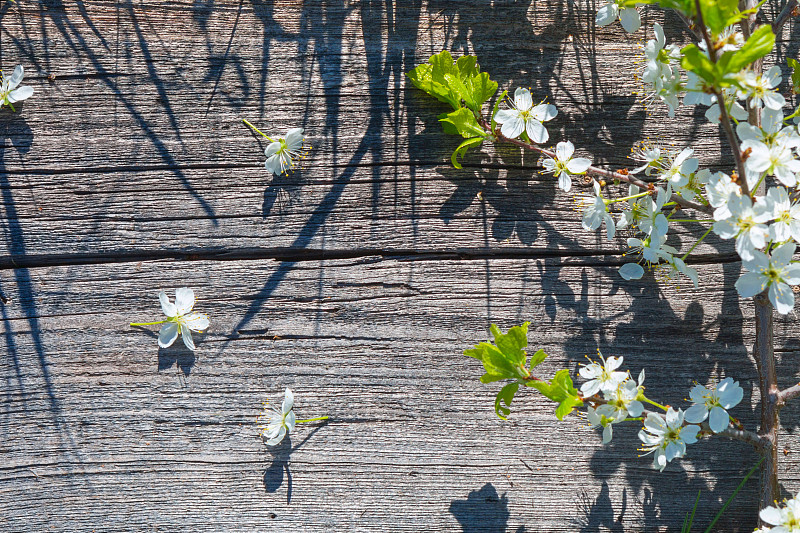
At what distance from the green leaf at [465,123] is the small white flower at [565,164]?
222 mm

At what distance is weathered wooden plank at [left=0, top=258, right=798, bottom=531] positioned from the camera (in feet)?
5.53

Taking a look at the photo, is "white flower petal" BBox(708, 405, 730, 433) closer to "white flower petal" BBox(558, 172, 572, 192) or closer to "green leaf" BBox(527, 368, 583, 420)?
"green leaf" BBox(527, 368, 583, 420)

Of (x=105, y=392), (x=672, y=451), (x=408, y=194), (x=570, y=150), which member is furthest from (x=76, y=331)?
(x=672, y=451)

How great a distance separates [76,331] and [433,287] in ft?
3.79

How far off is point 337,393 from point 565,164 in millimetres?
1000

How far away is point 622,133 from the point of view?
1710mm

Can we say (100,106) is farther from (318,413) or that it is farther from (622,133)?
(622,133)

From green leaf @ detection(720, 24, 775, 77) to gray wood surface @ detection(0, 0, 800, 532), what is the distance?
2.17 feet

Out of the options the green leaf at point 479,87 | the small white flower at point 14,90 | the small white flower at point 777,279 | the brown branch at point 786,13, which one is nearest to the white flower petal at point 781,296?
the small white flower at point 777,279

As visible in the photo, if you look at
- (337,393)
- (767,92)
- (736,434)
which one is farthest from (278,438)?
(767,92)

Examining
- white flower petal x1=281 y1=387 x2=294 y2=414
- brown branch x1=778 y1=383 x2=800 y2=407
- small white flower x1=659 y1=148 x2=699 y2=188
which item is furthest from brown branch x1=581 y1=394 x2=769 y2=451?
white flower petal x1=281 y1=387 x2=294 y2=414

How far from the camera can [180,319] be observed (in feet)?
5.40

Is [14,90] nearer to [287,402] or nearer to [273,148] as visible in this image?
[273,148]

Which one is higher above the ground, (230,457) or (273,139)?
(273,139)
